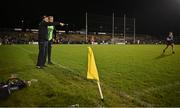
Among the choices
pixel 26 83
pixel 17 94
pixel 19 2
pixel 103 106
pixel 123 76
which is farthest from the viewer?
pixel 19 2

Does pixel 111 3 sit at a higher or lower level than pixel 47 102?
higher

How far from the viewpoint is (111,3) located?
6506 centimetres

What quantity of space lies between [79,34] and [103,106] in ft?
196

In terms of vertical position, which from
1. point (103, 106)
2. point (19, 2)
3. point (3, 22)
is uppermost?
point (19, 2)

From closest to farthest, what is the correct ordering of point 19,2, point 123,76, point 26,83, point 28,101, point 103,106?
point 103,106
point 28,101
point 26,83
point 123,76
point 19,2

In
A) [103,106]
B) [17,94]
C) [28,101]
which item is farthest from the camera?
[17,94]

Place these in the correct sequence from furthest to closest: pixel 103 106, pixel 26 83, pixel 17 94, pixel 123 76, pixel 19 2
Answer: 1. pixel 19 2
2. pixel 123 76
3. pixel 26 83
4. pixel 17 94
5. pixel 103 106

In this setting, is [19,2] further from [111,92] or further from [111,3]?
[111,92]

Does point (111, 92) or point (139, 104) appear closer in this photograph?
point (139, 104)

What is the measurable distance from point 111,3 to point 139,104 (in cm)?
6178

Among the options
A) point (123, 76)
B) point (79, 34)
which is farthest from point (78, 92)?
point (79, 34)

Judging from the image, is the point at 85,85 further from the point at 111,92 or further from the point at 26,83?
the point at 26,83

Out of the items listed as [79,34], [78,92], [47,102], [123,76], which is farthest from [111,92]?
[79,34]

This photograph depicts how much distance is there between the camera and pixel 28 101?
5438mm
